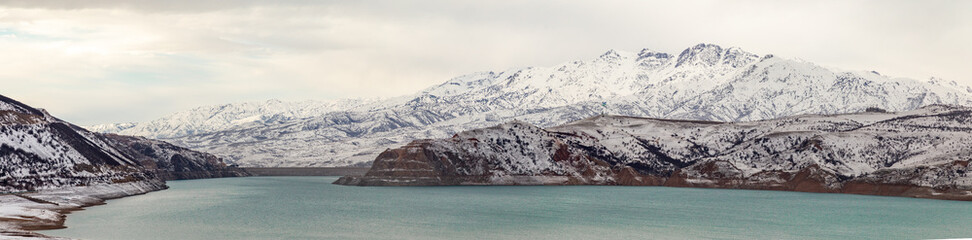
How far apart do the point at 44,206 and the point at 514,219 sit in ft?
238

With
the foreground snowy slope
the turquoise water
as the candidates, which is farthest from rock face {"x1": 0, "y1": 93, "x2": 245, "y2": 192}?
the turquoise water

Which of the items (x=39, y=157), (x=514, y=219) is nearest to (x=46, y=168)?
(x=39, y=157)

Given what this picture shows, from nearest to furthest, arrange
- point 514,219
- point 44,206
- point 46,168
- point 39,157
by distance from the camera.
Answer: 1. point 514,219
2. point 44,206
3. point 46,168
4. point 39,157

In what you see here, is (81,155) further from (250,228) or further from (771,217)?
(771,217)

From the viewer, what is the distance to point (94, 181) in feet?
594

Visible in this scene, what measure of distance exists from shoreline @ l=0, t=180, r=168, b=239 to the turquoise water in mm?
3148

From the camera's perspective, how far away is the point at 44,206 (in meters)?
140

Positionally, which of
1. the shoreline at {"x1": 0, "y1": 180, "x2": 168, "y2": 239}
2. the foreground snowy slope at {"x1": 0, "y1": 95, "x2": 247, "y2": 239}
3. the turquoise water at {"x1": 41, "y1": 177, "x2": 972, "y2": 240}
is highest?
the foreground snowy slope at {"x1": 0, "y1": 95, "x2": 247, "y2": 239}

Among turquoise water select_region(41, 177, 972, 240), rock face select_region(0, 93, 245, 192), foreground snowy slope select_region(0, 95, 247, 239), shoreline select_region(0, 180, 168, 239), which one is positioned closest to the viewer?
shoreline select_region(0, 180, 168, 239)

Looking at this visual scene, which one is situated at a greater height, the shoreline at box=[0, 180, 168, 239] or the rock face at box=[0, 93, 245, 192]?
the rock face at box=[0, 93, 245, 192]

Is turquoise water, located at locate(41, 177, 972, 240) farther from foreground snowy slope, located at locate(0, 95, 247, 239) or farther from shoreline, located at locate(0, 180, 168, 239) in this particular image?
foreground snowy slope, located at locate(0, 95, 247, 239)

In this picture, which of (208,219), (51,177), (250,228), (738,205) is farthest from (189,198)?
(738,205)

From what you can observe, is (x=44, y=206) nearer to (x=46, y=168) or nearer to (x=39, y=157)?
(x=46, y=168)

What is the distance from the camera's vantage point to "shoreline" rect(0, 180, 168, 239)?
4263 inches
